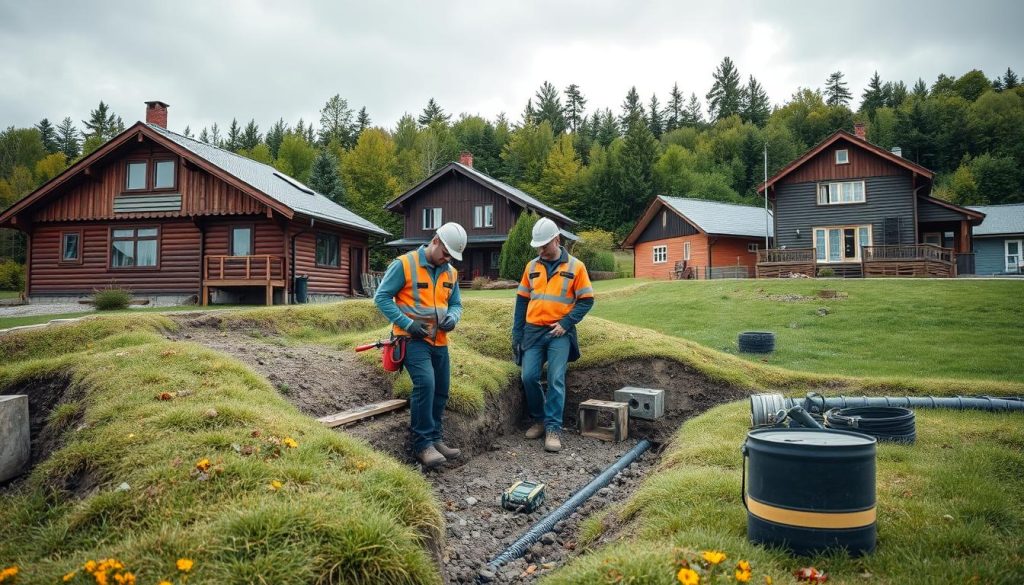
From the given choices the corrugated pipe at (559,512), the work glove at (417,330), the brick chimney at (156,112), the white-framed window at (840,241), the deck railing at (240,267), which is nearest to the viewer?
the corrugated pipe at (559,512)

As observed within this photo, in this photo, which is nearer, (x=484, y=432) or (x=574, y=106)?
(x=484, y=432)

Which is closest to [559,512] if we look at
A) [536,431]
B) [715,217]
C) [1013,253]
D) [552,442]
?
[552,442]

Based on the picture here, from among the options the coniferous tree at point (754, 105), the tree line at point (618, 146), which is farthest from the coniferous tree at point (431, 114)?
Result: the coniferous tree at point (754, 105)

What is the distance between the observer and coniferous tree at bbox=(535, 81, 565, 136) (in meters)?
82.1

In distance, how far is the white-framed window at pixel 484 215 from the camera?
32281 mm

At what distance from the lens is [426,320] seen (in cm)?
572

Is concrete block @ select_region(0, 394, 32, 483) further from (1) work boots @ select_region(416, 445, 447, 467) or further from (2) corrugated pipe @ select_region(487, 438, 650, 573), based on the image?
(2) corrugated pipe @ select_region(487, 438, 650, 573)

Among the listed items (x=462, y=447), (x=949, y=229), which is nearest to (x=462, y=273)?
(x=949, y=229)

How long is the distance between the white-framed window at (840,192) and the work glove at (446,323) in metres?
27.4

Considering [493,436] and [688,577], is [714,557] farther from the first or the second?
[493,436]

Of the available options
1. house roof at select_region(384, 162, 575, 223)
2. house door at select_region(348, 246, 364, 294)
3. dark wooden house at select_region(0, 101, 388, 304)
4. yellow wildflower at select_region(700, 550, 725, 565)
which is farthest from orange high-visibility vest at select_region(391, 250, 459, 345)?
house roof at select_region(384, 162, 575, 223)

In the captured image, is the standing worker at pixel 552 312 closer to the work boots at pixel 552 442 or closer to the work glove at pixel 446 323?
the work boots at pixel 552 442

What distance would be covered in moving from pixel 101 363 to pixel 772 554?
589 cm

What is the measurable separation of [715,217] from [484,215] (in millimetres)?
13062
